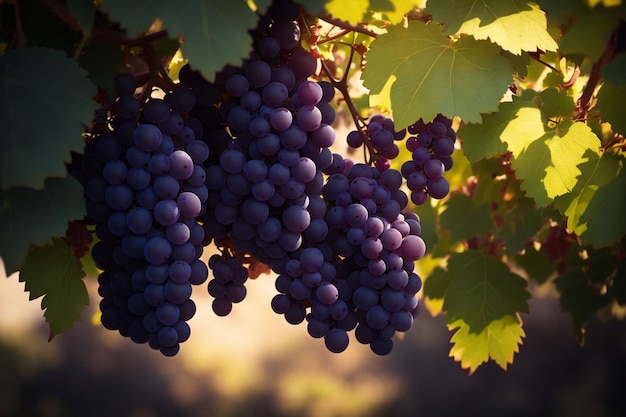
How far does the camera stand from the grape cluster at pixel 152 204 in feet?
2.11

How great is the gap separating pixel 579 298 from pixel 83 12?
2.95ft

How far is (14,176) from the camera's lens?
1.84 ft

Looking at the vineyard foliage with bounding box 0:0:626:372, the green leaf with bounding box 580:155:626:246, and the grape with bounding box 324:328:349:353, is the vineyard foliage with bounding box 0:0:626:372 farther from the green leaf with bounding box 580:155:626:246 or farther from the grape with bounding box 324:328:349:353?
the grape with bounding box 324:328:349:353

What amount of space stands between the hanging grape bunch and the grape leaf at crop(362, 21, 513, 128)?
0.07 metres

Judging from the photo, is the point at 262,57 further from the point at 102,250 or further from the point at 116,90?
the point at 102,250

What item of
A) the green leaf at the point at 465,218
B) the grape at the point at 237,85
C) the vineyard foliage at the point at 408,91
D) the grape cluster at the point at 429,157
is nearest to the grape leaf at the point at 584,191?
the vineyard foliage at the point at 408,91

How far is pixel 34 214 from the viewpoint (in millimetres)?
609

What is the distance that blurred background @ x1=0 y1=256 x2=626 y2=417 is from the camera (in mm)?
2523

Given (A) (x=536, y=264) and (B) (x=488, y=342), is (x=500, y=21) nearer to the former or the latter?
(B) (x=488, y=342)

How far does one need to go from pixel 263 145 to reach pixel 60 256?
26 cm

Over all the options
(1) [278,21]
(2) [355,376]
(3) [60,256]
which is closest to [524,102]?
(1) [278,21]

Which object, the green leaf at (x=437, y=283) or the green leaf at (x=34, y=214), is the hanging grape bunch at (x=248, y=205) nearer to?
the green leaf at (x=34, y=214)

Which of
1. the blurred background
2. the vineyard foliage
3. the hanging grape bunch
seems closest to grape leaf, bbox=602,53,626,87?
the vineyard foliage

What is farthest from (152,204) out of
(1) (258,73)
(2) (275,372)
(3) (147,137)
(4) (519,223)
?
(2) (275,372)
